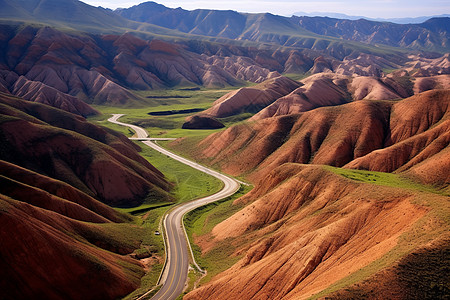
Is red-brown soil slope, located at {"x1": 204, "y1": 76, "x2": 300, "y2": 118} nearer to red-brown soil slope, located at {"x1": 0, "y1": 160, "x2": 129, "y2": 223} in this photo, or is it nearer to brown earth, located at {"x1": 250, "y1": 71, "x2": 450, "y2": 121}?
brown earth, located at {"x1": 250, "y1": 71, "x2": 450, "y2": 121}

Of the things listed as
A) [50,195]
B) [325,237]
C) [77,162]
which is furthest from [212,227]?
[77,162]

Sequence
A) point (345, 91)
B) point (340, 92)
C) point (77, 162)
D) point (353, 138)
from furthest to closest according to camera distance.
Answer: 1. point (345, 91)
2. point (340, 92)
3. point (353, 138)
4. point (77, 162)

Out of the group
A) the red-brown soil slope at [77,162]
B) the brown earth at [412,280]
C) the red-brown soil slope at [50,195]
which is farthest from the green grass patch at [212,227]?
the brown earth at [412,280]

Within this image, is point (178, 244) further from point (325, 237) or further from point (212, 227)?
point (325, 237)

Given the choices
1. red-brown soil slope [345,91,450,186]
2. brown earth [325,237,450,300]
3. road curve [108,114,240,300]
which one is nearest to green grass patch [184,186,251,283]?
road curve [108,114,240,300]

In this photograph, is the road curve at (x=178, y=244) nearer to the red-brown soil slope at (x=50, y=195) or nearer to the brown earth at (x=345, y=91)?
the red-brown soil slope at (x=50, y=195)

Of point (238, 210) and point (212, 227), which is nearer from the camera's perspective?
point (212, 227)

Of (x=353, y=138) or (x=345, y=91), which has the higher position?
(x=345, y=91)
